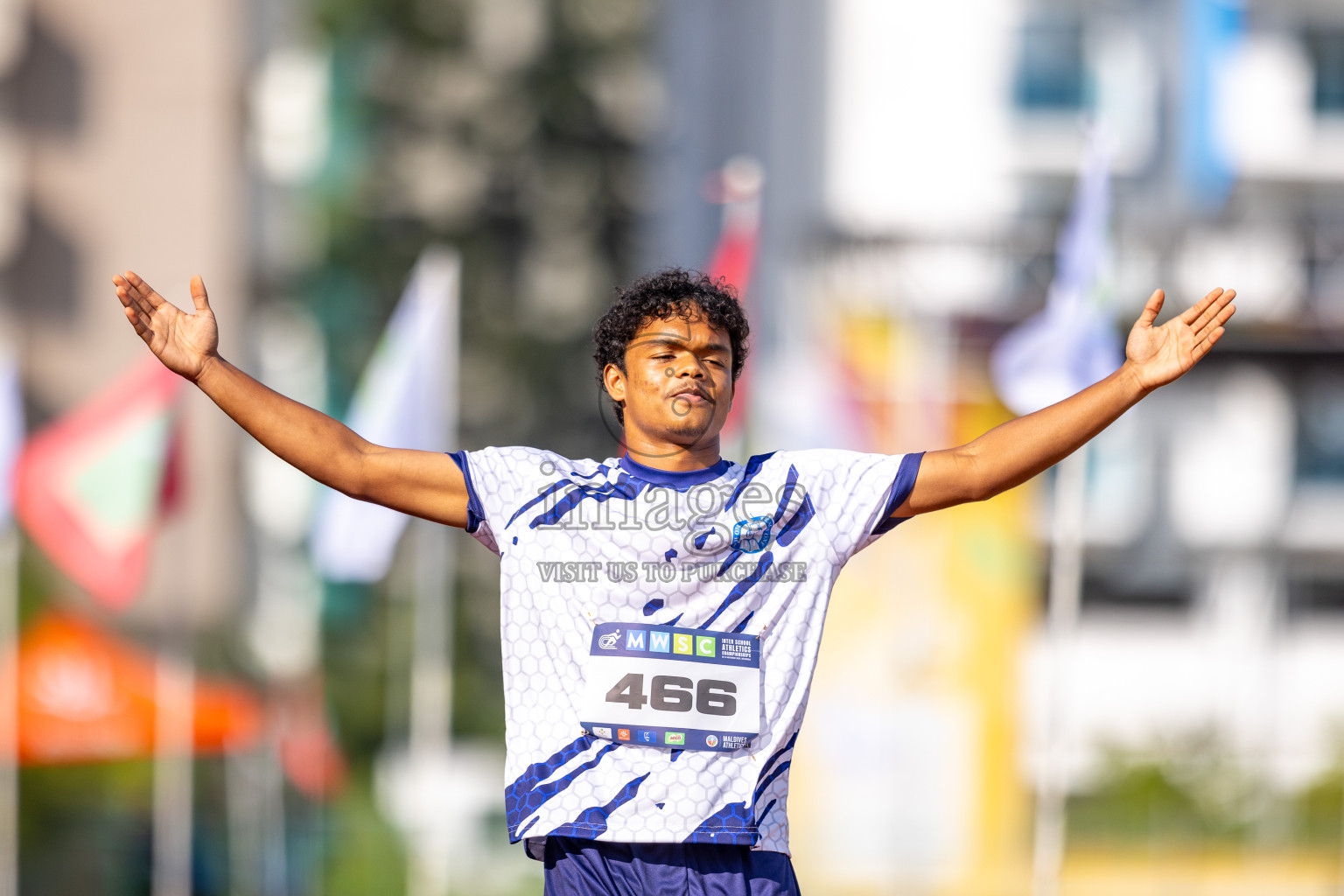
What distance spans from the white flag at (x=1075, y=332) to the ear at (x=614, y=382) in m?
6.29

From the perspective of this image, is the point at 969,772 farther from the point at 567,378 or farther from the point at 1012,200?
the point at 567,378

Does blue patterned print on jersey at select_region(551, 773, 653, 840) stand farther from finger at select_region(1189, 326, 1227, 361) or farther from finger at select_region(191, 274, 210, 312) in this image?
finger at select_region(1189, 326, 1227, 361)

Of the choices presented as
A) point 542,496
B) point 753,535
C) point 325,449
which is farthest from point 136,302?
point 753,535

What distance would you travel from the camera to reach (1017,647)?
1432 cm

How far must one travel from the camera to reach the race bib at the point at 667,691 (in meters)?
2.98

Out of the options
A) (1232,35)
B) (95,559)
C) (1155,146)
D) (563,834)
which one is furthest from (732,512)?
(1155,146)

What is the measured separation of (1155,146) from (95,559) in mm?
14613

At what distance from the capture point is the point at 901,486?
318cm

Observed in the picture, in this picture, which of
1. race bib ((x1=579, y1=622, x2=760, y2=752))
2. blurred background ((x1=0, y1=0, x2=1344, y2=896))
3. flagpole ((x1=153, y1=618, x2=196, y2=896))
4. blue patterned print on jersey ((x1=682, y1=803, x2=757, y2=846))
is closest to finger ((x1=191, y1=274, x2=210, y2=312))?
race bib ((x1=579, y1=622, x2=760, y2=752))

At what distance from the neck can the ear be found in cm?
14

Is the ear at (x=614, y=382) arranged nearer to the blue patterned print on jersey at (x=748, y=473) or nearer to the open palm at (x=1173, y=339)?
the blue patterned print on jersey at (x=748, y=473)

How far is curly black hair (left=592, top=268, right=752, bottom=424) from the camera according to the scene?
10.6 ft

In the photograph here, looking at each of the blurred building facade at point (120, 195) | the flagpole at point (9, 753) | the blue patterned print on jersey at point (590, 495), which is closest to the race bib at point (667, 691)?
the blue patterned print on jersey at point (590, 495)

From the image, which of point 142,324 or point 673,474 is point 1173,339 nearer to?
point 673,474
